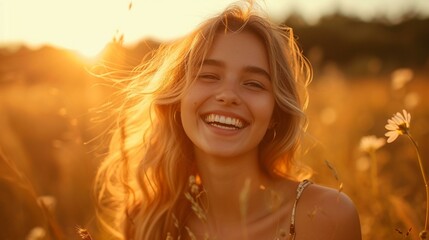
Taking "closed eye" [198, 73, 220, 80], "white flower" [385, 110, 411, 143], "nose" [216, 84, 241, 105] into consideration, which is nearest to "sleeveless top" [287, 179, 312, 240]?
"nose" [216, 84, 241, 105]

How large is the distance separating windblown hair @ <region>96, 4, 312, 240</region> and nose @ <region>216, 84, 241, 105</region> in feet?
0.75

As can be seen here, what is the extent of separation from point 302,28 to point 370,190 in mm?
16970

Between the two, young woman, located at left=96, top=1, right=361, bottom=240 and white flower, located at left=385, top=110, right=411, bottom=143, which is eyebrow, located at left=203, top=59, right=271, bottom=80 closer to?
young woman, located at left=96, top=1, right=361, bottom=240

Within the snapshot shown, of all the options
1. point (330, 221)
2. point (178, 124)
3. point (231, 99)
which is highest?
point (231, 99)

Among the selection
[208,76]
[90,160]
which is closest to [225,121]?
[208,76]

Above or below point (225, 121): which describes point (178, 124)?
below

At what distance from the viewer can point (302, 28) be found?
20047mm

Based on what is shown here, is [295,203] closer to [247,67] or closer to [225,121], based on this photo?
[225,121]

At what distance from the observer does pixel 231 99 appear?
8.82ft

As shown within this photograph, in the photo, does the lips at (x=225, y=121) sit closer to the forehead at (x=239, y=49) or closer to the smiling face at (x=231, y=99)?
the smiling face at (x=231, y=99)

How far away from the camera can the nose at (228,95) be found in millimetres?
2686

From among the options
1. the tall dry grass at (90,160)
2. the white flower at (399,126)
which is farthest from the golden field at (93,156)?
the white flower at (399,126)

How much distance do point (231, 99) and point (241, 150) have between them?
0.78ft

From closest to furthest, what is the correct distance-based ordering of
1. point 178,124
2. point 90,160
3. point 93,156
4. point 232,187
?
point 232,187, point 178,124, point 90,160, point 93,156
